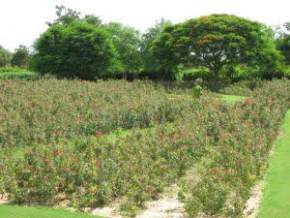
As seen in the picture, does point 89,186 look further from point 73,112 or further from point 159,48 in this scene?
point 159,48

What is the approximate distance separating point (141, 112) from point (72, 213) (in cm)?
1160

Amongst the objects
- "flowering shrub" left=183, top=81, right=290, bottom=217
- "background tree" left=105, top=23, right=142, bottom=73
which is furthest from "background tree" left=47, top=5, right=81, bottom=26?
"flowering shrub" left=183, top=81, right=290, bottom=217

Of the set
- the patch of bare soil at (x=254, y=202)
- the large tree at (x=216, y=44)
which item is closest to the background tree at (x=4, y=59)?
the large tree at (x=216, y=44)

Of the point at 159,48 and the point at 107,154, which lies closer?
the point at 107,154

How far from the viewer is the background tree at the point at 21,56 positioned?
100 metres

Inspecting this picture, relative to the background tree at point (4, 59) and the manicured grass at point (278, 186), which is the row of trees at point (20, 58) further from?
the manicured grass at point (278, 186)

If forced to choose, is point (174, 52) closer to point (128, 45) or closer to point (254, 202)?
point (128, 45)

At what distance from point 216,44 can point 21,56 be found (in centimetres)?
6530

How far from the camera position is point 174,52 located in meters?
42.9

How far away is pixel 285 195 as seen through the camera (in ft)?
41.9

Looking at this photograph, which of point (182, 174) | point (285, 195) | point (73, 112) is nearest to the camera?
point (285, 195)

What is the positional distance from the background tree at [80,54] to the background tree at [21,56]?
51.2m

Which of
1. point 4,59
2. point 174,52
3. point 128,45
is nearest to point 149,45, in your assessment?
point 128,45

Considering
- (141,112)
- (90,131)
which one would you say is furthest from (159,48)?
(90,131)
